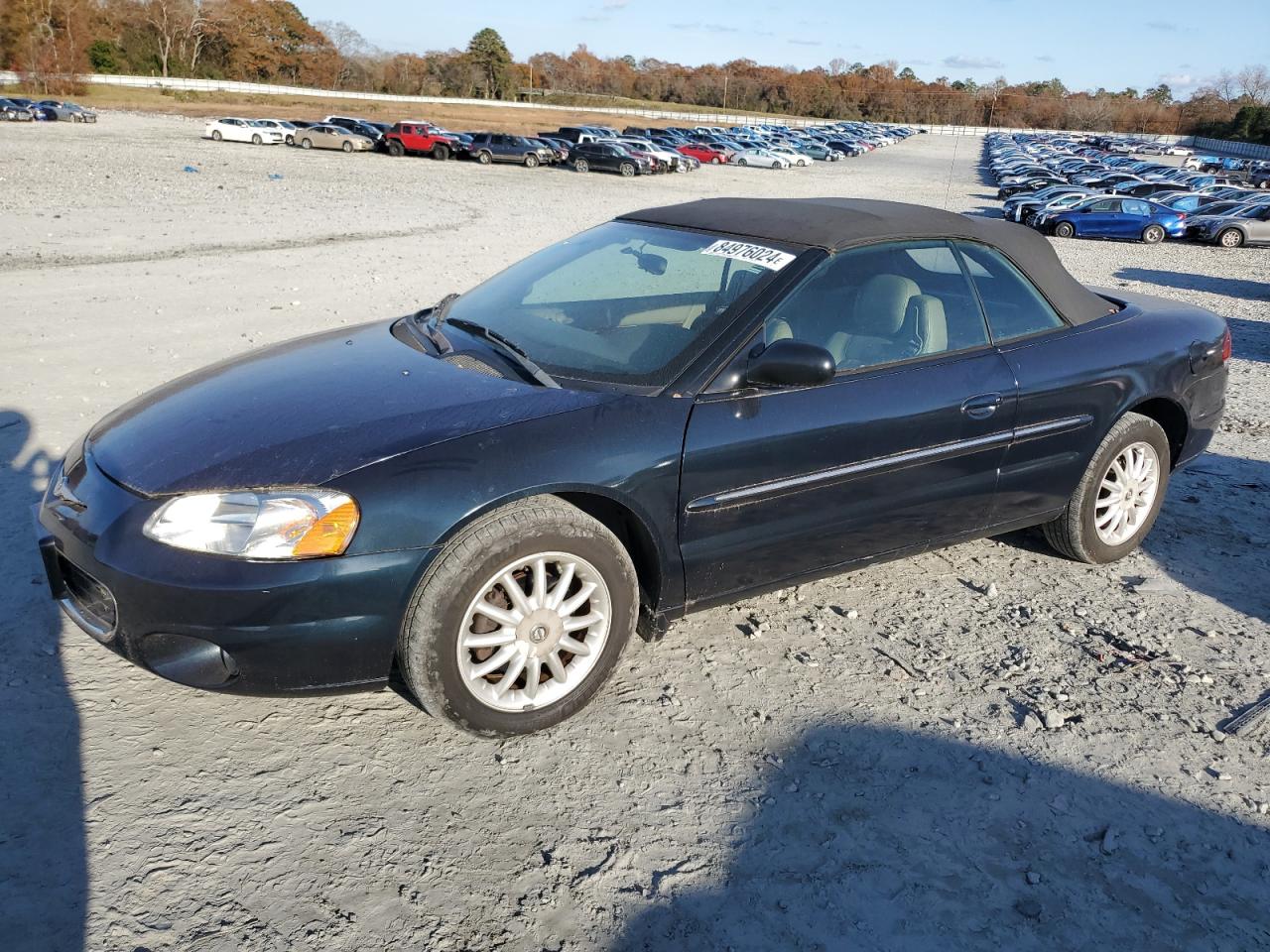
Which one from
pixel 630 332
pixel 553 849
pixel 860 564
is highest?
pixel 630 332

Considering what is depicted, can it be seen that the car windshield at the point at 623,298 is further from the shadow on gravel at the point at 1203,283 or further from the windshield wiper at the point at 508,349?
the shadow on gravel at the point at 1203,283

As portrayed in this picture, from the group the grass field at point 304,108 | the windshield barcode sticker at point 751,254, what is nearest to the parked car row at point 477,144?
the grass field at point 304,108

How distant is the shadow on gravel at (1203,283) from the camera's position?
1484 cm

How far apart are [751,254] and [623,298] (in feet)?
1.78

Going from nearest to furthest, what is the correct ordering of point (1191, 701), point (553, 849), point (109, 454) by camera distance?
point (553, 849) → point (109, 454) → point (1191, 701)

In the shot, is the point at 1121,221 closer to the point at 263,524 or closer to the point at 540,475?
the point at 540,475

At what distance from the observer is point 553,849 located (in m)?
2.54

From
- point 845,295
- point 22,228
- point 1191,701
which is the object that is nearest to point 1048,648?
point 1191,701

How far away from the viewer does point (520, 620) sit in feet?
9.47

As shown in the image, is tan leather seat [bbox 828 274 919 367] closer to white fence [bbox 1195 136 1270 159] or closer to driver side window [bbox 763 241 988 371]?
driver side window [bbox 763 241 988 371]

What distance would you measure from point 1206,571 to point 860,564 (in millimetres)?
1920

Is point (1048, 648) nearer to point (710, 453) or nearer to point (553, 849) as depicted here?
point (710, 453)

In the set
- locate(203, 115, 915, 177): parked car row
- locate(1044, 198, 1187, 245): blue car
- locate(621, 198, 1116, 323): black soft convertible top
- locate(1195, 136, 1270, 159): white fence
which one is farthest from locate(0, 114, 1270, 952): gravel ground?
locate(1195, 136, 1270, 159): white fence

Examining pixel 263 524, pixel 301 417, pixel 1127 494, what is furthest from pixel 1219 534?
pixel 263 524
